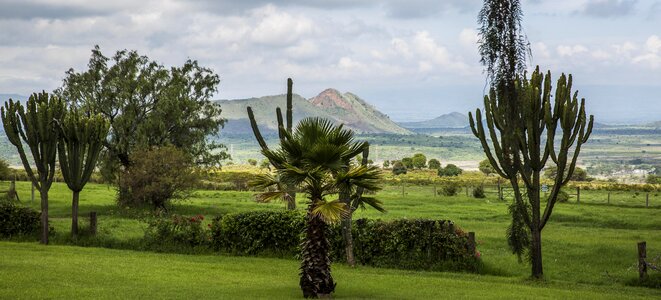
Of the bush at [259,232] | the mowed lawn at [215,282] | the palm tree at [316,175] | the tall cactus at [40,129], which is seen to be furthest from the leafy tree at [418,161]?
the palm tree at [316,175]

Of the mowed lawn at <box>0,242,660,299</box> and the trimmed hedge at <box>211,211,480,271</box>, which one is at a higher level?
the trimmed hedge at <box>211,211,480,271</box>

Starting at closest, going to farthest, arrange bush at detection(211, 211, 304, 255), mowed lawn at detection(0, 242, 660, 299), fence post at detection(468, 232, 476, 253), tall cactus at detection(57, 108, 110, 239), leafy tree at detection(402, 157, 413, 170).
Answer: mowed lawn at detection(0, 242, 660, 299) < fence post at detection(468, 232, 476, 253) < bush at detection(211, 211, 304, 255) < tall cactus at detection(57, 108, 110, 239) < leafy tree at detection(402, 157, 413, 170)

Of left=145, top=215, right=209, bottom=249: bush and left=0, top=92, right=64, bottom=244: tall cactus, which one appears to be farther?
left=0, top=92, right=64, bottom=244: tall cactus

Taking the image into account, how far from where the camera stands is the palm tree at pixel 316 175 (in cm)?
2067

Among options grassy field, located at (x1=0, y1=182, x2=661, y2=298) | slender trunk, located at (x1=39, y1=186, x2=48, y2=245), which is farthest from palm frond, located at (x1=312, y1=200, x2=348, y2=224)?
slender trunk, located at (x1=39, y1=186, x2=48, y2=245)

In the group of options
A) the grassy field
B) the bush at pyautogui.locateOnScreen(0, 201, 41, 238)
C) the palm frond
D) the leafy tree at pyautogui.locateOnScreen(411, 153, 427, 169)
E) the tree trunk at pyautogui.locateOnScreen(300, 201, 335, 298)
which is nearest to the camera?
the palm frond

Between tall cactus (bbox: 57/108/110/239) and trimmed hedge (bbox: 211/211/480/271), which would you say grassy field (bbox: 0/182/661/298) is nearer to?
trimmed hedge (bbox: 211/211/480/271)

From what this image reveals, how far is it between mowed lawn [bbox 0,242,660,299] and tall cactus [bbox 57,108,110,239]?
608 centimetres

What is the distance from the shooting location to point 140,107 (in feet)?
175

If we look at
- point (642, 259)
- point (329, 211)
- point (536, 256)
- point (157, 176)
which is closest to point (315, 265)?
point (329, 211)

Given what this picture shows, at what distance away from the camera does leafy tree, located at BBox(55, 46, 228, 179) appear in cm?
5191

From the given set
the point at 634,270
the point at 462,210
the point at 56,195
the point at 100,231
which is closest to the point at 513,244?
the point at 634,270

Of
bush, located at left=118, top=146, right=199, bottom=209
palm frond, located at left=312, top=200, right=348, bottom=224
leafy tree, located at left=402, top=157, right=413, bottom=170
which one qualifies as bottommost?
palm frond, located at left=312, top=200, right=348, bottom=224

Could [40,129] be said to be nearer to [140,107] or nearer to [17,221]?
[17,221]
